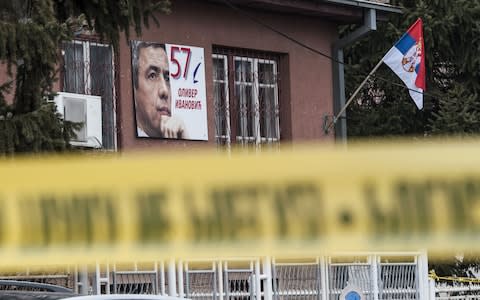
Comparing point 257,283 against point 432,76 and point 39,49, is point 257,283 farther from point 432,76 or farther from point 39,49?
point 432,76

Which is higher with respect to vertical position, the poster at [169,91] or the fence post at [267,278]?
the poster at [169,91]

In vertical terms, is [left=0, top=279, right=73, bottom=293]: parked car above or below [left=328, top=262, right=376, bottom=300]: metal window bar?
above

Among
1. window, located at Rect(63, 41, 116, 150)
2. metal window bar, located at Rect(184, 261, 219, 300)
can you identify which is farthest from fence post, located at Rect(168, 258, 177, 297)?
window, located at Rect(63, 41, 116, 150)

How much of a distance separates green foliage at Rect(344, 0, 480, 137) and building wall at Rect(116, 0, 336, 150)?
144 centimetres

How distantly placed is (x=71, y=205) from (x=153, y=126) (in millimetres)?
11981

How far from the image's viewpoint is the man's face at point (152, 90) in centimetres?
1558

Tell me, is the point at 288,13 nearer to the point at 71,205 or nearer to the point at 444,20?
the point at 444,20

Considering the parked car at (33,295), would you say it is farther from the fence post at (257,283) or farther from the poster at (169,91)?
the poster at (169,91)

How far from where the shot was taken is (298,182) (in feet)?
11.5

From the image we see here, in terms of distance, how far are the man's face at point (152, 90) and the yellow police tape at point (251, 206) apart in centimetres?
1181

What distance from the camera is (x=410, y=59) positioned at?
16.8 m

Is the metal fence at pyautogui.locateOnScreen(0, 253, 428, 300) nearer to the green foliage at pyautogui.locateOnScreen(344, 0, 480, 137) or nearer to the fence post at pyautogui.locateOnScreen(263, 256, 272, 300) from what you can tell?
the fence post at pyautogui.locateOnScreen(263, 256, 272, 300)

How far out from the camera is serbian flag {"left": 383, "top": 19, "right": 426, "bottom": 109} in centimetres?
1672

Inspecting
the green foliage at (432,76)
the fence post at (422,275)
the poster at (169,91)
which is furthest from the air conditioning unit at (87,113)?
the green foliage at (432,76)
